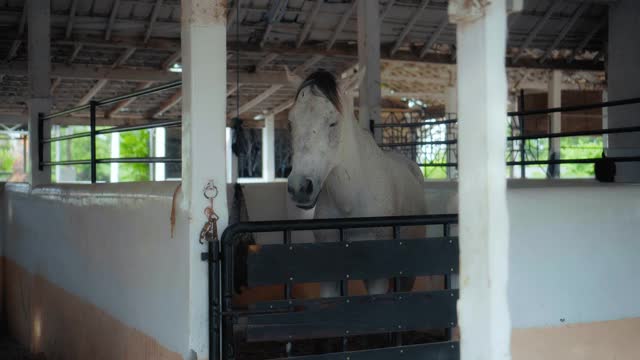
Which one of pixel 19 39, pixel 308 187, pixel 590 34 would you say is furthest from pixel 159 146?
pixel 308 187

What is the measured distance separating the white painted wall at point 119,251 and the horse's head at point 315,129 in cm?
65

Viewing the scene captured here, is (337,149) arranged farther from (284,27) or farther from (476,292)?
(284,27)

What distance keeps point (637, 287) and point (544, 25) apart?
994cm

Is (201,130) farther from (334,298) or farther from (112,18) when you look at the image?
(112,18)

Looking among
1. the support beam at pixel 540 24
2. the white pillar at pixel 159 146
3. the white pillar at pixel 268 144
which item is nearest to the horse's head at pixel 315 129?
the support beam at pixel 540 24

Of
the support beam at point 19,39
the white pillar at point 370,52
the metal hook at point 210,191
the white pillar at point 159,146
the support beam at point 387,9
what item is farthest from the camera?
the white pillar at point 159,146

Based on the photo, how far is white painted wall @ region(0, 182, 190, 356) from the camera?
3281mm

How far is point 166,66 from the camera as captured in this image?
46.4 ft

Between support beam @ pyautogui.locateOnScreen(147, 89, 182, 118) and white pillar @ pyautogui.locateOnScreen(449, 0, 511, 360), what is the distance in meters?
15.1

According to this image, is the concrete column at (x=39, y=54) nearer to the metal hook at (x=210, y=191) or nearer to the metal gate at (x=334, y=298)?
the metal hook at (x=210, y=191)

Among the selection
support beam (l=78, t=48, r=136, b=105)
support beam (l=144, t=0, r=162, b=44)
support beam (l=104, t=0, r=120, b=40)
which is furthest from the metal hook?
support beam (l=78, t=48, r=136, b=105)

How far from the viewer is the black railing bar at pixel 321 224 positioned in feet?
9.57

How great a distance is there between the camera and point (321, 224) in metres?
3.01

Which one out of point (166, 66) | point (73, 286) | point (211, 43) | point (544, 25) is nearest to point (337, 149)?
point (211, 43)
